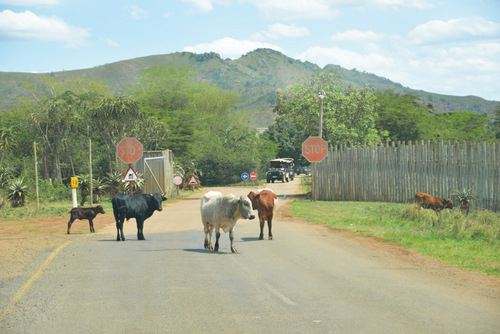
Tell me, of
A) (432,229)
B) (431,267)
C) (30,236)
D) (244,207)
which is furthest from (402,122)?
(244,207)

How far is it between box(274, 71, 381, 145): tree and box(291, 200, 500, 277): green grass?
17980mm

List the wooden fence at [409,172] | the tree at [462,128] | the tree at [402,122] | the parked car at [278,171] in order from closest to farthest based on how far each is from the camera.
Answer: the wooden fence at [409,172], the parked car at [278,171], the tree at [402,122], the tree at [462,128]

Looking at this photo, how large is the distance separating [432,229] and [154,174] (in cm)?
2149

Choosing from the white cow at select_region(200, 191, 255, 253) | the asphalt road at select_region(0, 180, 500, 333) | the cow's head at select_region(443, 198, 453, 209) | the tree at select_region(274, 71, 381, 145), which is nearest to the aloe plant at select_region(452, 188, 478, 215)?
the cow's head at select_region(443, 198, 453, 209)

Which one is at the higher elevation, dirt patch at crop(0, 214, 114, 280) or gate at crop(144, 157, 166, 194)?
gate at crop(144, 157, 166, 194)

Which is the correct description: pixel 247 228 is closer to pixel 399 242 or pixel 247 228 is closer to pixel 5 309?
pixel 399 242

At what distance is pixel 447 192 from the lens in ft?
81.6

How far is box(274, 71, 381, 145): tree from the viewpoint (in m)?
42.8

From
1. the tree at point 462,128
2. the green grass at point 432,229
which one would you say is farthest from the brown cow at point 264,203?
the tree at point 462,128

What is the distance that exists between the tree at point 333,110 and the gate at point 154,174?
12485mm

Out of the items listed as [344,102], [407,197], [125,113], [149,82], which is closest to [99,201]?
[125,113]

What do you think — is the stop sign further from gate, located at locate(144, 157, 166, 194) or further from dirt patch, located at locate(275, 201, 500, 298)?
dirt patch, located at locate(275, 201, 500, 298)

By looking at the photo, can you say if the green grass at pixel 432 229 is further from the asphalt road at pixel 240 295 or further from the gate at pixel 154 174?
the gate at pixel 154 174

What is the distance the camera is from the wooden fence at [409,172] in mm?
22922
